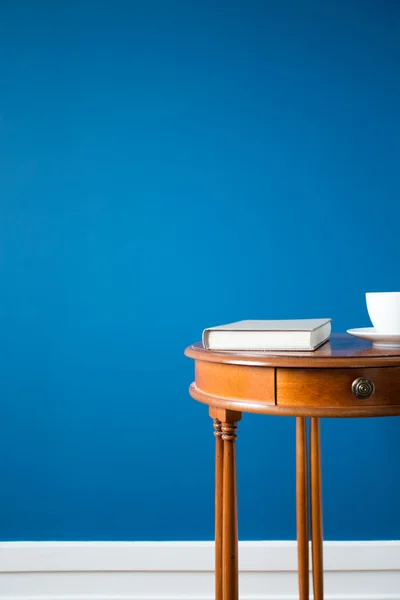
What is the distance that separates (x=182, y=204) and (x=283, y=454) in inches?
31.8

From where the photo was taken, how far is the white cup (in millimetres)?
1005

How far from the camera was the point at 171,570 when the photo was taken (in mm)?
1586

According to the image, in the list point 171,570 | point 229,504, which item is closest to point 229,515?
point 229,504

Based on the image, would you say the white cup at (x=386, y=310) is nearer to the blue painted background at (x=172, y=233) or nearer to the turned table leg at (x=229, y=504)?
the turned table leg at (x=229, y=504)

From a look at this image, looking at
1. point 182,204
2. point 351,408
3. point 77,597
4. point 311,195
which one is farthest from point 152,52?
point 77,597

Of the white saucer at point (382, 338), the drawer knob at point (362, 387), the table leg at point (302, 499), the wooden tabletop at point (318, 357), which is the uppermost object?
the white saucer at point (382, 338)

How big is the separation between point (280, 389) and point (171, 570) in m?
0.98

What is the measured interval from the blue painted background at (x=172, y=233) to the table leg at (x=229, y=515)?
0.62m

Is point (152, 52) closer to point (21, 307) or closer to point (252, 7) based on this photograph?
point (252, 7)

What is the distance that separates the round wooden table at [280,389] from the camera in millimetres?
875

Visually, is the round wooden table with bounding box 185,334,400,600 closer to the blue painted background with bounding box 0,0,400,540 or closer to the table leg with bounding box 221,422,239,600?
the table leg with bounding box 221,422,239,600

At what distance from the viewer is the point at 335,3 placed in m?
1.61

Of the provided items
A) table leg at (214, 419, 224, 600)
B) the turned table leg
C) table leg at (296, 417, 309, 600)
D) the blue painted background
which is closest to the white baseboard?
the blue painted background

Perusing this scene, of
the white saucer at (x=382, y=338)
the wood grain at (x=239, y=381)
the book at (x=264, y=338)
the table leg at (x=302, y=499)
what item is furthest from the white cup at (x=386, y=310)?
the table leg at (x=302, y=499)
